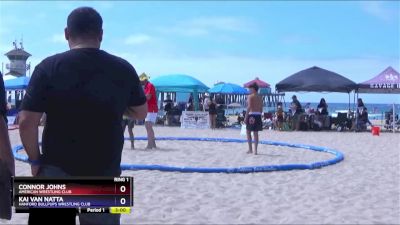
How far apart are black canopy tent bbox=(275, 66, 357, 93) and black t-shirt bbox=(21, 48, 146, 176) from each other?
61.0 feet

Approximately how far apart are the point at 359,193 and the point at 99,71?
15.5ft

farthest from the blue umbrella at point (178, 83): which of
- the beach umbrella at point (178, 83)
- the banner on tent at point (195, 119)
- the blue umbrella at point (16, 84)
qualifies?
the blue umbrella at point (16, 84)

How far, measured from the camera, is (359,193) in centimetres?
618

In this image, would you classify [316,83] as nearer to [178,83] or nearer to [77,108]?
[178,83]

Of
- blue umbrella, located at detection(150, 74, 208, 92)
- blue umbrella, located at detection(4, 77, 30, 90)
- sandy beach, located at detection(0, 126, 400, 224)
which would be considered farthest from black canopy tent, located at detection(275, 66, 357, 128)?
blue umbrella, located at detection(4, 77, 30, 90)

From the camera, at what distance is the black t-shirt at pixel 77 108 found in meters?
2.32

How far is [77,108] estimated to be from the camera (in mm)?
2330

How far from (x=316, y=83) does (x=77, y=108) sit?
19.0m

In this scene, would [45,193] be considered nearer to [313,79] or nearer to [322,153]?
[322,153]

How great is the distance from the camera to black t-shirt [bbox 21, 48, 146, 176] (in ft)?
7.62

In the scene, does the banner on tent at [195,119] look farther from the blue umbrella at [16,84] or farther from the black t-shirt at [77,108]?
the black t-shirt at [77,108]

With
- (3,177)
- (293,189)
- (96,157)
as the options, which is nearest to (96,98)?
(96,157)
